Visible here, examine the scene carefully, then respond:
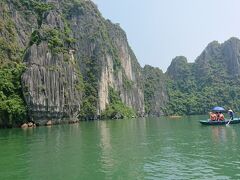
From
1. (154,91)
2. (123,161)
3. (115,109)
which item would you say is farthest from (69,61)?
(154,91)

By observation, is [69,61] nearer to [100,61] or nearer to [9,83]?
[9,83]

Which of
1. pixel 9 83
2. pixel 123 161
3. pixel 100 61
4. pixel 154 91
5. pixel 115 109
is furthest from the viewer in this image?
pixel 154 91

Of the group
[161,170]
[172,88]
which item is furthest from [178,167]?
[172,88]

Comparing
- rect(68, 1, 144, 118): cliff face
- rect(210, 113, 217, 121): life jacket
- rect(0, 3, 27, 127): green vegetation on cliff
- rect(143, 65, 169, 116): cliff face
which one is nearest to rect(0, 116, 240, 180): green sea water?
rect(210, 113, 217, 121): life jacket

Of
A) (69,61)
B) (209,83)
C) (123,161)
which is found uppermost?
(209,83)

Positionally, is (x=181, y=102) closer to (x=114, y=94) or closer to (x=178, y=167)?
(x=114, y=94)

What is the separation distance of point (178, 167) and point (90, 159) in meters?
5.54

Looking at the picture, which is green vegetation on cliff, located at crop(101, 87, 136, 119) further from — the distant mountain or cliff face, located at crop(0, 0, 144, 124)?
the distant mountain

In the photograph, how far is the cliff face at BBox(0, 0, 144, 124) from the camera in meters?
66.5

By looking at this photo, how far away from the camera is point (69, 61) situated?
263ft

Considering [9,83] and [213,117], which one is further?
[9,83]

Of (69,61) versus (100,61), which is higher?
(100,61)

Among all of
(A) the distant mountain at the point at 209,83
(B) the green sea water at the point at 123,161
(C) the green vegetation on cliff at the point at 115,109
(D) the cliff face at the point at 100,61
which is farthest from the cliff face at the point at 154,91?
(B) the green sea water at the point at 123,161

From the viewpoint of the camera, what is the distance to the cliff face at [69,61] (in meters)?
66.5
